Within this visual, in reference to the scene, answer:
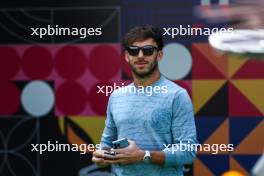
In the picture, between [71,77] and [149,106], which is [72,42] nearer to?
[71,77]

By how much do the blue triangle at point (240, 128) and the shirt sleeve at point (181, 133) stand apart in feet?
1.89

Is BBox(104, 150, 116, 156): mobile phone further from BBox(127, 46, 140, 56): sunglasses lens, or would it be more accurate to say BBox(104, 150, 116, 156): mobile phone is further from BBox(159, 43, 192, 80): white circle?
BBox(159, 43, 192, 80): white circle

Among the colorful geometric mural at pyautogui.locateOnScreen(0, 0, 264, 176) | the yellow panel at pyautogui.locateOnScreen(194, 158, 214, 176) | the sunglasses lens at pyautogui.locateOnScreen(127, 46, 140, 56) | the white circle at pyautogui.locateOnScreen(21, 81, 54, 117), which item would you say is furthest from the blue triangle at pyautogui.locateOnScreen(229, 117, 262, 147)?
the white circle at pyautogui.locateOnScreen(21, 81, 54, 117)

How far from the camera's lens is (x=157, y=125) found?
2.05 meters

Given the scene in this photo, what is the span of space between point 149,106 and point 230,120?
2.19ft

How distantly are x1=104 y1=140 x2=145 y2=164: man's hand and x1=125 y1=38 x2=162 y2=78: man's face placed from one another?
0.35m

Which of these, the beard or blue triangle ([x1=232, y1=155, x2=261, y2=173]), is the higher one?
the beard

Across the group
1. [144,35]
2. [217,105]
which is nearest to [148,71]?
[144,35]

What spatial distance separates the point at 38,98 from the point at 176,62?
77cm

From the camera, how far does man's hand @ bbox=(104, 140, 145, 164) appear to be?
6.63 feet

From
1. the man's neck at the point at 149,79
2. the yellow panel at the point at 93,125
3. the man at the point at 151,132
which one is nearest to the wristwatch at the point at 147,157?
the man at the point at 151,132

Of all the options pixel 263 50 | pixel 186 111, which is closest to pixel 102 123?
pixel 186 111

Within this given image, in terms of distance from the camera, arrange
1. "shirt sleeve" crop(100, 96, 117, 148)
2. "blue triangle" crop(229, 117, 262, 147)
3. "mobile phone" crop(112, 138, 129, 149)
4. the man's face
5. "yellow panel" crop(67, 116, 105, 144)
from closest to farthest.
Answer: "mobile phone" crop(112, 138, 129, 149), "shirt sleeve" crop(100, 96, 117, 148), the man's face, "blue triangle" crop(229, 117, 262, 147), "yellow panel" crop(67, 116, 105, 144)

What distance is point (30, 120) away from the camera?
2787 millimetres
